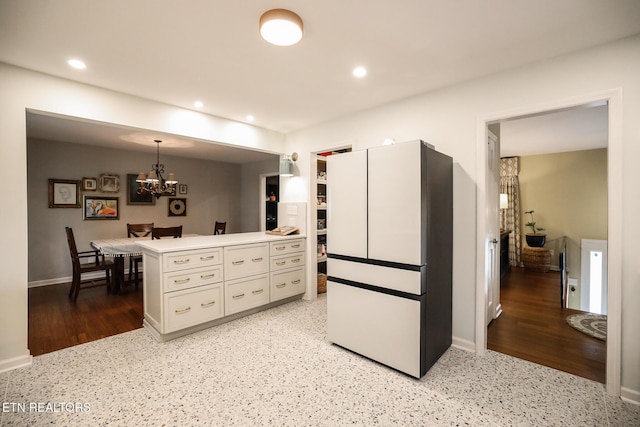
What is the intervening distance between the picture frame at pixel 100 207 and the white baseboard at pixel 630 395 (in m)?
7.21

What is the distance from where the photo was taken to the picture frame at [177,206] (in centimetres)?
633

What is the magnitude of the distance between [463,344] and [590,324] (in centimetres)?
167

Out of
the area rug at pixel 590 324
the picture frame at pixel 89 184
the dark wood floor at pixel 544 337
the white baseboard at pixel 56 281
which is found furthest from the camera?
the picture frame at pixel 89 184

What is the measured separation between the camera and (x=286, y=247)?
12.9ft

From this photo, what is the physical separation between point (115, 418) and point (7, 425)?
0.62 m

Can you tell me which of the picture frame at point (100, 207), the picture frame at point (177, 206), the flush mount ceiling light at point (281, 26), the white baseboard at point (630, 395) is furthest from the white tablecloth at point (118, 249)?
the white baseboard at point (630, 395)

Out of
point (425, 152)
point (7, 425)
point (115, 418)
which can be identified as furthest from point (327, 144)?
point (7, 425)

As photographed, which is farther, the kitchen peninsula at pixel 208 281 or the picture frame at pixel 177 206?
the picture frame at pixel 177 206

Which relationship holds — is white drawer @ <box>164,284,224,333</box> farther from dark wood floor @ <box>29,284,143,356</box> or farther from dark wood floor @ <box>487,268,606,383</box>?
dark wood floor @ <box>487,268,606,383</box>

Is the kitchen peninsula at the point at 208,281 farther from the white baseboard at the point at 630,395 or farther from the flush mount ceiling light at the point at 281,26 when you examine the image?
the white baseboard at the point at 630,395

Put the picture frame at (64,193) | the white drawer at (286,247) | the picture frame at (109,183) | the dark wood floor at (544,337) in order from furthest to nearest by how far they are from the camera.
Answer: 1. the picture frame at (109,183)
2. the picture frame at (64,193)
3. the white drawer at (286,247)
4. the dark wood floor at (544,337)

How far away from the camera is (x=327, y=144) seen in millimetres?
3893

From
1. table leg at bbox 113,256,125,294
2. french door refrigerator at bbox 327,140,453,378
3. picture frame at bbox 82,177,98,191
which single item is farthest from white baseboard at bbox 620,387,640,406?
picture frame at bbox 82,177,98,191

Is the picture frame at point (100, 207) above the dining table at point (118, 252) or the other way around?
above
